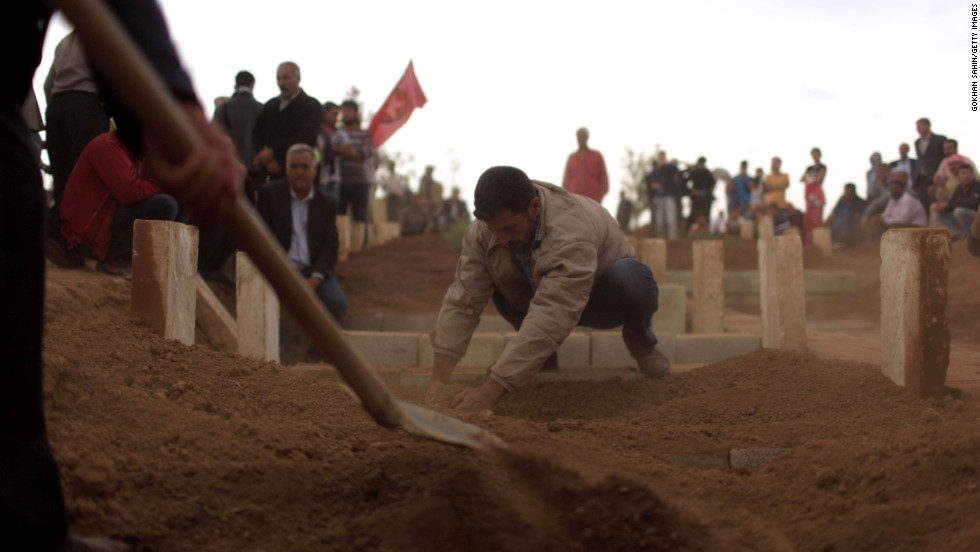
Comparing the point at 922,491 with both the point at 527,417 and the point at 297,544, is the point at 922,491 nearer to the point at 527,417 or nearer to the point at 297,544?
the point at 297,544

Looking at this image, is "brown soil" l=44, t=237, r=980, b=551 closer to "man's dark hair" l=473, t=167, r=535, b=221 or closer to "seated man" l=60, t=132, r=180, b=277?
"man's dark hair" l=473, t=167, r=535, b=221

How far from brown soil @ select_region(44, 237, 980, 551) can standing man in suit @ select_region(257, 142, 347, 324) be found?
9.96ft

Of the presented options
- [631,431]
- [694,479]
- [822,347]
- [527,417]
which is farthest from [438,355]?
[822,347]

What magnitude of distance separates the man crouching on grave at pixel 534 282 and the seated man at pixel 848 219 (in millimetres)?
12743

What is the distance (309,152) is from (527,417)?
11.1 feet

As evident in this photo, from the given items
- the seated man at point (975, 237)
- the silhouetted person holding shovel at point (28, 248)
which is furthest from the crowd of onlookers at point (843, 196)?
the silhouetted person holding shovel at point (28, 248)

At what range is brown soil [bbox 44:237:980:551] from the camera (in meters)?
2.25

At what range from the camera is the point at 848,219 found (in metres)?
17.1

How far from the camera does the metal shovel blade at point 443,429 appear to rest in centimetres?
246

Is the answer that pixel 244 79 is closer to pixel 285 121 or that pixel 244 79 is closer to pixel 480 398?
pixel 285 121

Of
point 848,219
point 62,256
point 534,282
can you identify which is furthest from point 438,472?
point 848,219

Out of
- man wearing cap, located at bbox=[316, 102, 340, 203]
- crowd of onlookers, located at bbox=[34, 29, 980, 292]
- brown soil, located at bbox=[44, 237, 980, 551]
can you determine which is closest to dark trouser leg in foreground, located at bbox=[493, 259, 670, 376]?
brown soil, located at bbox=[44, 237, 980, 551]

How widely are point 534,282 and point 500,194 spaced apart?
0.58 m

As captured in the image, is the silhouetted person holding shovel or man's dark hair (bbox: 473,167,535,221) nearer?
the silhouetted person holding shovel
